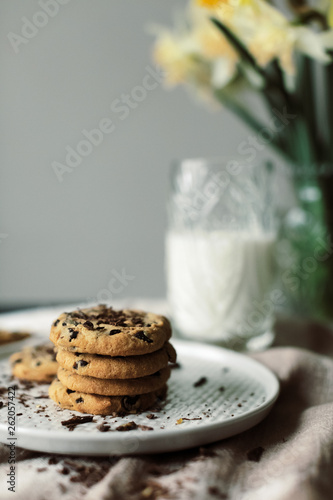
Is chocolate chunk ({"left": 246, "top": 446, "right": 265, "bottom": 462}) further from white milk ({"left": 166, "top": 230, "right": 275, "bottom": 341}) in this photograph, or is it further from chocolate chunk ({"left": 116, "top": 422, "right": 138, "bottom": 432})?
white milk ({"left": 166, "top": 230, "right": 275, "bottom": 341})

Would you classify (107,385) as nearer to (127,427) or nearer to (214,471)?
(127,427)

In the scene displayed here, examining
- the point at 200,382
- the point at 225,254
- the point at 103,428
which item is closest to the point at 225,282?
the point at 225,254

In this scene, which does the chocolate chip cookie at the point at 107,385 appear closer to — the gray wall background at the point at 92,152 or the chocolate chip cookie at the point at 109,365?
the chocolate chip cookie at the point at 109,365

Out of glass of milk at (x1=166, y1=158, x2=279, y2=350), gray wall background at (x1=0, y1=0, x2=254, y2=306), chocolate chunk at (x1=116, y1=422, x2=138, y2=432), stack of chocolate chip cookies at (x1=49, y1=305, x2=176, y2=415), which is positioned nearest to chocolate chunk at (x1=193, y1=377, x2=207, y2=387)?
A: stack of chocolate chip cookies at (x1=49, y1=305, x2=176, y2=415)

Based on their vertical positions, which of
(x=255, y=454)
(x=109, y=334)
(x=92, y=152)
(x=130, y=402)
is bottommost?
(x=255, y=454)

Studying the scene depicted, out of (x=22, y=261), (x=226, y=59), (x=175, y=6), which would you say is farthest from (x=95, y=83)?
(x=226, y=59)

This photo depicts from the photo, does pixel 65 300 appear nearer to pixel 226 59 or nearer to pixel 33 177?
pixel 33 177
